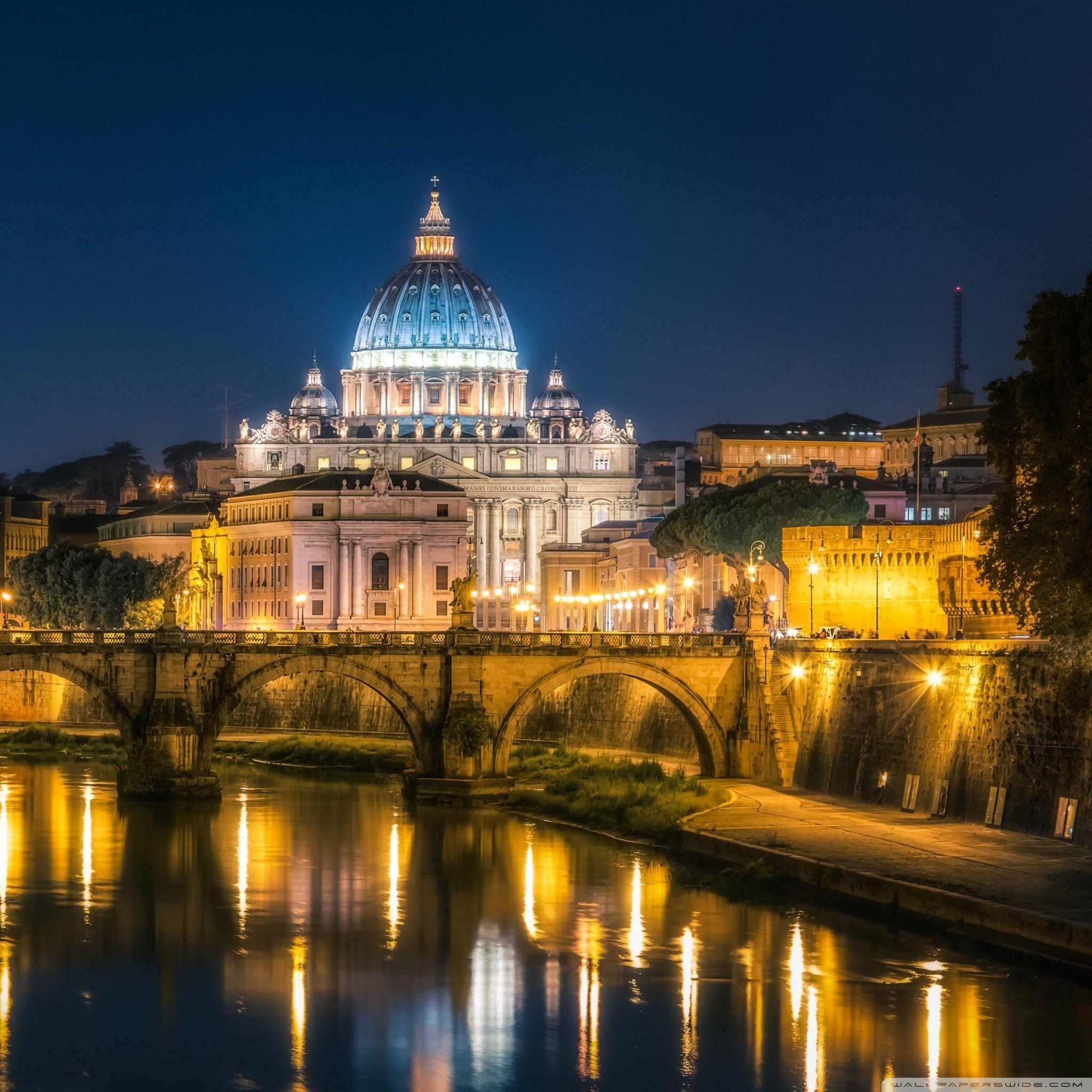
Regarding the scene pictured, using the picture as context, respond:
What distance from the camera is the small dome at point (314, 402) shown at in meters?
164

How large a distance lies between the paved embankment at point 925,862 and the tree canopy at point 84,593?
2052 inches

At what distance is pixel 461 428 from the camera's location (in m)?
158

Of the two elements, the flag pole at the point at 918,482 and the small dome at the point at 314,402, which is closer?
the flag pole at the point at 918,482

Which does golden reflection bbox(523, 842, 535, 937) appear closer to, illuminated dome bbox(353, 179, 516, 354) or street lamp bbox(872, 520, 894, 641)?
street lamp bbox(872, 520, 894, 641)

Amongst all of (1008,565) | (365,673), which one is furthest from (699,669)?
(1008,565)

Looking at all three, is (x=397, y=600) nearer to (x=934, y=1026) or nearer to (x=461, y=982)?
(x=461, y=982)

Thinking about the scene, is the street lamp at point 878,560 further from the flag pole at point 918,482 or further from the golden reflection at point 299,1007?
the golden reflection at point 299,1007

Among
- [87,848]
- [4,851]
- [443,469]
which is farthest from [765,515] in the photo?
[443,469]

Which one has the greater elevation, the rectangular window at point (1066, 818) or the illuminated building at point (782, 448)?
the illuminated building at point (782, 448)

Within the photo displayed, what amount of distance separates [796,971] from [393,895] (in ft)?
31.4

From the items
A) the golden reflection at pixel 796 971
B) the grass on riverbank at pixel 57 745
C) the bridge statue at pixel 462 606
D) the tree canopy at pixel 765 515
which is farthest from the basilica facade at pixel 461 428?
the golden reflection at pixel 796 971

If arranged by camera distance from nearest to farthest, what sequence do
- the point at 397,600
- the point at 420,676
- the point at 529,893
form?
the point at 529,893 → the point at 420,676 → the point at 397,600

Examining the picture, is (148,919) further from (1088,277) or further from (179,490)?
(179,490)

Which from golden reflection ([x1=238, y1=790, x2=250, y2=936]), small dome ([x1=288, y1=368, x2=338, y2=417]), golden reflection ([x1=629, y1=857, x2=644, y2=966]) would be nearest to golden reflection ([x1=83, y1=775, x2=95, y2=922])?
golden reflection ([x1=238, y1=790, x2=250, y2=936])
